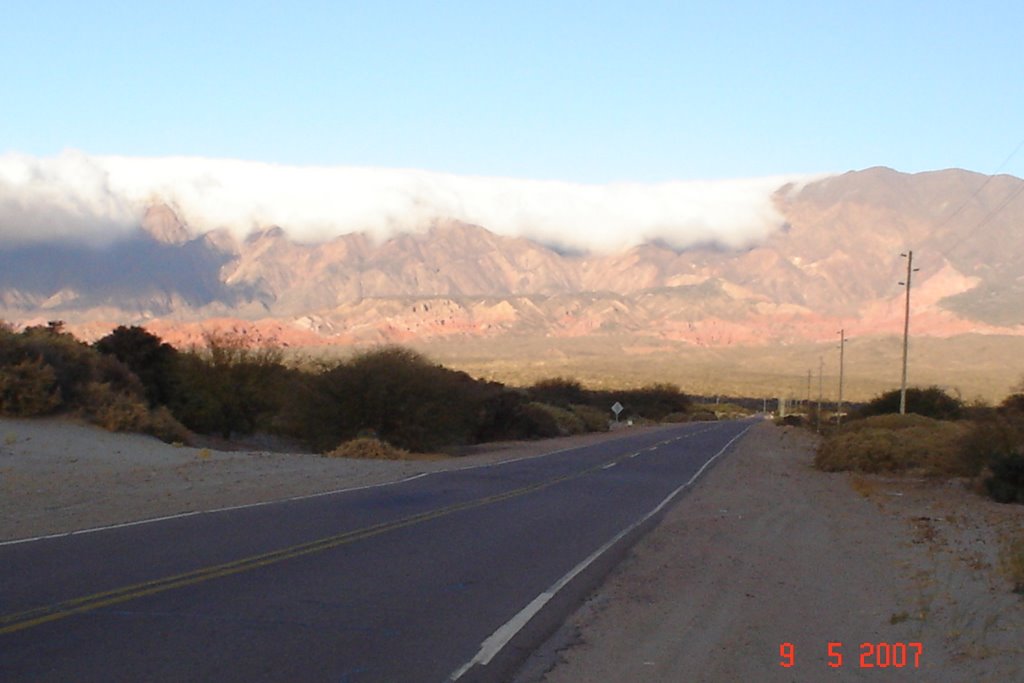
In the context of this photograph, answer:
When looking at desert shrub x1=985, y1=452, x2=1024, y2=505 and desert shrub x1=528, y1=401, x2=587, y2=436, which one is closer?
desert shrub x1=985, y1=452, x2=1024, y2=505

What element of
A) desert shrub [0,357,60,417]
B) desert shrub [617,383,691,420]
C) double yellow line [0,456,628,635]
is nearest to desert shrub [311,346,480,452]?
desert shrub [0,357,60,417]

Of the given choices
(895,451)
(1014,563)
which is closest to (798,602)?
(1014,563)

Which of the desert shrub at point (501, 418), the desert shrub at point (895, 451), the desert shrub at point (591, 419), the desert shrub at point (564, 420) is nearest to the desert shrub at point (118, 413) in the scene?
the desert shrub at point (895, 451)

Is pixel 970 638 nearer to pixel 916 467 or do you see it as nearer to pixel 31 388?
pixel 916 467

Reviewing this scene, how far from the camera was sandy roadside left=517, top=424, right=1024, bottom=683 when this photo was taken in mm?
9102

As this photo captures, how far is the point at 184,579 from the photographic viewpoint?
11.7 metres

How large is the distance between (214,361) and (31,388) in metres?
15.1

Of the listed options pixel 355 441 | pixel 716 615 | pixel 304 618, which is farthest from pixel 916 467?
pixel 304 618

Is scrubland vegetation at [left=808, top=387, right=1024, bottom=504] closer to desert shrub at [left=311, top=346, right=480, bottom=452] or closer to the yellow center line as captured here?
the yellow center line

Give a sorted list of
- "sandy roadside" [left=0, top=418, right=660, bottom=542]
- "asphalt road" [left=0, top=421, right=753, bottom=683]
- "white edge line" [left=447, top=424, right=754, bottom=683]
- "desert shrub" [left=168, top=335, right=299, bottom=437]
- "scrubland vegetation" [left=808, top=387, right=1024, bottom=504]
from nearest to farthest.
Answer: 1. "asphalt road" [left=0, top=421, right=753, bottom=683]
2. "white edge line" [left=447, top=424, right=754, bottom=683]
3. "sandy roadside" [left=0, top=418, right=660, bottom=542]
4. "scrubland vegetation" [left=808, top=387, right=1024, bottom=504]
5. "desert shrub" [left=168, top=335, right=299, bottom=437]

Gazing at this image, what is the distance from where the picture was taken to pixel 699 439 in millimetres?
62656

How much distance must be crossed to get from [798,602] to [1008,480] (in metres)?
15.0
